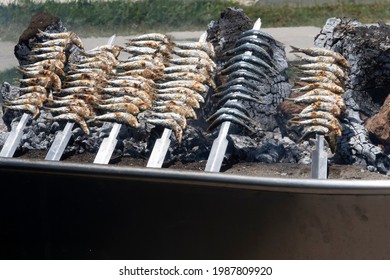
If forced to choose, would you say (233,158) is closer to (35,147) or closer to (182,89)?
(182,89)

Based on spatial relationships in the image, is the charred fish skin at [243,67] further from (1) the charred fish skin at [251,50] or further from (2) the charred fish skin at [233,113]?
(2) the charred fish skin at [233,113]

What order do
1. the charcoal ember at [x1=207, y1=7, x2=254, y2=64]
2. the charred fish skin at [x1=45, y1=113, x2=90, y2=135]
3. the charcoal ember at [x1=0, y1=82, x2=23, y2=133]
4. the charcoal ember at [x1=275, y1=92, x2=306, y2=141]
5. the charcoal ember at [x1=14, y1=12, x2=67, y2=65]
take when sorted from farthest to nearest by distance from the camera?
the charcoal ember at [x1=14, y1=12, x2=67, y2=65] → the charcoal ember at [x1=0, y1=82, x2=23, y2=133] → the charcoal ember at [x1=207, y1=7, x2=254, y2=64] → the charcoal ember at [x1=275, y1=92, x2=306, y2=141] → the charred fish skin at [x1=45, y1=113, x2=90, y2=135]

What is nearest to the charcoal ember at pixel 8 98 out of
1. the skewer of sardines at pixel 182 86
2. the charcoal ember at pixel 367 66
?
the skewer of sardines at pixel 182 86

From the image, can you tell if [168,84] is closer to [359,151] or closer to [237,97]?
[237,97]

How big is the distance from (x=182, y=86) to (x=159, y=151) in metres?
0.42

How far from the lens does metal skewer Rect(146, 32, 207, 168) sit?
4305 millimetres

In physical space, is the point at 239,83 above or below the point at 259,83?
below

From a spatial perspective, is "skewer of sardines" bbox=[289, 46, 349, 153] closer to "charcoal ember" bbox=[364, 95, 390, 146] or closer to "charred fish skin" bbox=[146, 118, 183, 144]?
"charcoal ember" bbox=[364, 95, 390, 146]

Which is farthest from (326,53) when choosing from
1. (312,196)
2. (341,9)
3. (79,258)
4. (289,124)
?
(341,9)

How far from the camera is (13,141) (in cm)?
456

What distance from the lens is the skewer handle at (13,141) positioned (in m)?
4.52

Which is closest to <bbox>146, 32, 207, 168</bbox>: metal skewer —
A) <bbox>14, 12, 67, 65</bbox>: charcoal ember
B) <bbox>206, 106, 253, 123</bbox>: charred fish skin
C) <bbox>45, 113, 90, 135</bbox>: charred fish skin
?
<bbox>206, 106, 253, 123</bbox>: charred fish skin

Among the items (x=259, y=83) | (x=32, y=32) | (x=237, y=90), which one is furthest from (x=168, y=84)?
(x=32, y=32)

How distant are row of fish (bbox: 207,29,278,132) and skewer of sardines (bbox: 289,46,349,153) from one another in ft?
0.58
